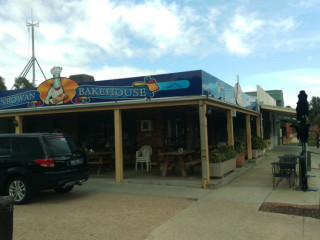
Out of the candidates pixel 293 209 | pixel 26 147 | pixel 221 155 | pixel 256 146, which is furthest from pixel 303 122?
pixel 26 147

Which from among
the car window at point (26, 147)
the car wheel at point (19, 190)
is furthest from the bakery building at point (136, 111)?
the car wheel at point (19, 190)

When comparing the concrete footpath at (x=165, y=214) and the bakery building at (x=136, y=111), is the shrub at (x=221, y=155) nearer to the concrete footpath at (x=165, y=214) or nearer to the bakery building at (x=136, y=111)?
the bakery building at (x=136, y=111)

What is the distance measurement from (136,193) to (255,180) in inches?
161

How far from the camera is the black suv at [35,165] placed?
7.70m

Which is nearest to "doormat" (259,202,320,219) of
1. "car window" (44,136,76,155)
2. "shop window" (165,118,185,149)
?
"car window" (44,136,76,155)

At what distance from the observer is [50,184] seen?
7672 mm

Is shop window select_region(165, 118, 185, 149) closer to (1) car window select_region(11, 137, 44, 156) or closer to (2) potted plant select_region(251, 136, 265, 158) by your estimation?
(2) potted plant select_region(251, 136, 265, 158)

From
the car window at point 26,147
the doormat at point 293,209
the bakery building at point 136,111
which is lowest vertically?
the doormat at point 293,209

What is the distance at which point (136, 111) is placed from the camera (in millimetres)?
14695

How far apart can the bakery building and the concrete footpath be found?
1305 millimetres

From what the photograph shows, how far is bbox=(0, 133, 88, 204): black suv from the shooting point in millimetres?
7703

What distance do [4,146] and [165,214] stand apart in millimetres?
4446

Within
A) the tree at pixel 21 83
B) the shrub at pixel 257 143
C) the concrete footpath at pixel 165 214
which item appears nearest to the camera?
the concrete footpath at pixel 165 214

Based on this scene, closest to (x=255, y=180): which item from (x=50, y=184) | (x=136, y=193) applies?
(x=136, y=193)
